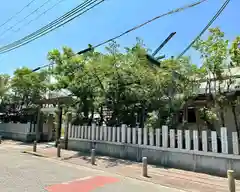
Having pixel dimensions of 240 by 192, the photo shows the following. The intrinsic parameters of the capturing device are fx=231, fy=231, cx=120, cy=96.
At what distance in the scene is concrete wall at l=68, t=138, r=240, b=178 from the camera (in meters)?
8.23

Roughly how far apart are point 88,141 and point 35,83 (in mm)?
8727

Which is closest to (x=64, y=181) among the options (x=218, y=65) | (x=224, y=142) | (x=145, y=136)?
(x=145, y=136)

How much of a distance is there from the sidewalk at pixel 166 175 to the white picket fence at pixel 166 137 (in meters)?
1.02

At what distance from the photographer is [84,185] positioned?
695 cm

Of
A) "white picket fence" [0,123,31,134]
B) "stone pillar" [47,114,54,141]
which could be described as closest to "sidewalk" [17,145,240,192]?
"stone pillar" [47,114,54,141]

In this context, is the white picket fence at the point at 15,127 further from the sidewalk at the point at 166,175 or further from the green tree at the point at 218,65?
the green tree at the point at 218,65

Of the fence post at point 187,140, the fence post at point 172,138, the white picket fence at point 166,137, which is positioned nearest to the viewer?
the white picket fence at point 166,137

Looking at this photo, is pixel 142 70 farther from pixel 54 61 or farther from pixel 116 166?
pixel 54 61

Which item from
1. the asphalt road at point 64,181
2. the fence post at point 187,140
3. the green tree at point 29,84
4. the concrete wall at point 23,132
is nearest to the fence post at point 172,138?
the fence post at point 187,140

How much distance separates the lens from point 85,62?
46.4 feet

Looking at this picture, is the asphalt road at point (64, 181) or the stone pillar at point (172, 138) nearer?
the asphalt road at point (64, 181)

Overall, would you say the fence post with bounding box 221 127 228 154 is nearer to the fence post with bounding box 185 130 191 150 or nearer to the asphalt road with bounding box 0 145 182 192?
the fence post with bounding box 185 130 191 150

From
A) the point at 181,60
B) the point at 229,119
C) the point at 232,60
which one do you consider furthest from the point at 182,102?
the point at 229,119

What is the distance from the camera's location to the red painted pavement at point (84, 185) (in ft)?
21.1
